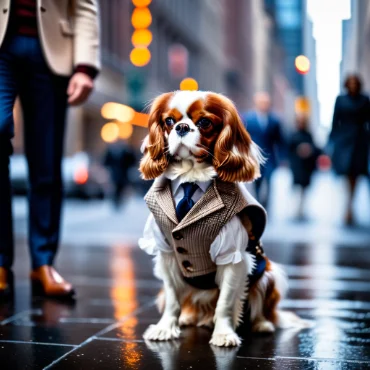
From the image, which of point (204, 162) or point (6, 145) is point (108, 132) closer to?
point (6, 145)

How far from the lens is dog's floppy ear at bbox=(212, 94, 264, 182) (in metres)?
2.95

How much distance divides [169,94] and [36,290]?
6.47ft

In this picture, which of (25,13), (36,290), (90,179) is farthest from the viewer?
(90,179)

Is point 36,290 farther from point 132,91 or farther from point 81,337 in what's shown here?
point 132,91

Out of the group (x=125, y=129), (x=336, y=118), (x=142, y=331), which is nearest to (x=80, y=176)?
(x=336, y=118)

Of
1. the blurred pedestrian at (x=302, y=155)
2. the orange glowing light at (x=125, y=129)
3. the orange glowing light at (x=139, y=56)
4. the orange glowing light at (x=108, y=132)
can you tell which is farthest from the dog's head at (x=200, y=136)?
the orange glowing light at (x=139, y=56)

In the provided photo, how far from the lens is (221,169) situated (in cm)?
299

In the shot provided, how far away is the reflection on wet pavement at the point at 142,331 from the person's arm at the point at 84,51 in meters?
1.29

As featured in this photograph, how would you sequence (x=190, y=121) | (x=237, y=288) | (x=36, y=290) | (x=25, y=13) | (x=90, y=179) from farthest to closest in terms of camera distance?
(x=90, y=179), (x=36, y=290), (x=25, y=13), (x=237, y=288), (x=190, y=121)

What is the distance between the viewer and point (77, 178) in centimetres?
1867

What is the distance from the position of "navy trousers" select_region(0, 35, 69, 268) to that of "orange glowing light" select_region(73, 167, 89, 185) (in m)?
14.3

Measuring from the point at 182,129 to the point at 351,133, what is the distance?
25.8ft

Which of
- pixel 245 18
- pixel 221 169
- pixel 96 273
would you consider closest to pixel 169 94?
pixel 221 169

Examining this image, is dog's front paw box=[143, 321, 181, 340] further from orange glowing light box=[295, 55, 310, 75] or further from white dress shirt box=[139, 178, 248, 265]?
orange glowing light box=[295, 55, 310, 75]
